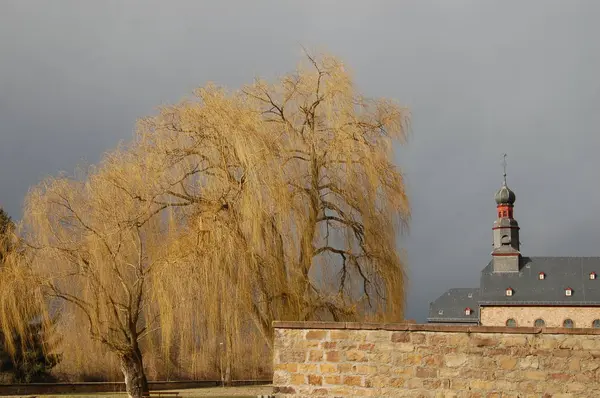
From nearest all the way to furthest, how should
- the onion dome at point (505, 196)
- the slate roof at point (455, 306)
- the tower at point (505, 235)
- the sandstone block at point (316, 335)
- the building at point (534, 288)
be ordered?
the sandstone block at point (316, 335), the building at point (534, 288), the tower at point (505, 235), the onion dome at point (505, 196), the slate roof at point (455, 306)

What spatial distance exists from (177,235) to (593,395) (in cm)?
888

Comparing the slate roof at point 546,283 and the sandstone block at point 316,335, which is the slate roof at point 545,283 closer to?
the slate roof at point 546,283

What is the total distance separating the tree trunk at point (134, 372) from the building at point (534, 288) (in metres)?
51.1

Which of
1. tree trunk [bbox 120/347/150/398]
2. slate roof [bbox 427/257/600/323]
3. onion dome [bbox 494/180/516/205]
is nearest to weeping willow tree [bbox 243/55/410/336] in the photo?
tree trunk [bbox 120/347/150/398]

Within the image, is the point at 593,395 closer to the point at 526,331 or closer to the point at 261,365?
the point at 526,331

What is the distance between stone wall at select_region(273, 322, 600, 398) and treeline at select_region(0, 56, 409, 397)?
19.3 feet

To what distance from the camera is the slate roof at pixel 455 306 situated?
274 feet

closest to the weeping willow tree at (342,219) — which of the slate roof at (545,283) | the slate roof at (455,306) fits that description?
the slate roof at (545,283)

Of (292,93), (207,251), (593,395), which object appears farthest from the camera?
(292,93)

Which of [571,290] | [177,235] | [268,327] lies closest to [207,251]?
[177,235]

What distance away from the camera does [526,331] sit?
8.07 meters

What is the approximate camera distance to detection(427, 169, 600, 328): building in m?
67.8

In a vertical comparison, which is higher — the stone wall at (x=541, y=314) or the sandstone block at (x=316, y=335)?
the sandstone block at (x=316, y=335)

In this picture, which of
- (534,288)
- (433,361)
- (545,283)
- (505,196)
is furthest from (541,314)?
(433,361)
